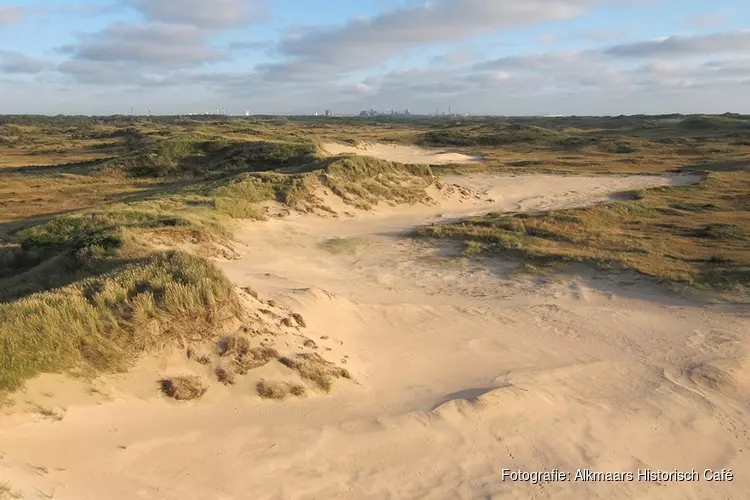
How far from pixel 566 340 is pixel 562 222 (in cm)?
944

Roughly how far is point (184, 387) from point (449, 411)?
2.96m

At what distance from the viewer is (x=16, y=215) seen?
2166cm

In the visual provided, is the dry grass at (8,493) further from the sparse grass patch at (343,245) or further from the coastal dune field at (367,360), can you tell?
the sparse grass patch at (343,245)

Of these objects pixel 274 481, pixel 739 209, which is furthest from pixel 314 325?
pixel 739 209

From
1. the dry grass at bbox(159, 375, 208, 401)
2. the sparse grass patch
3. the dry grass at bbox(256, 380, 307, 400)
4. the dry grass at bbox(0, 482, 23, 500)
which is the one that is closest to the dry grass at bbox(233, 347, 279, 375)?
the dry grass at bbox(256, 380, 307, 400)

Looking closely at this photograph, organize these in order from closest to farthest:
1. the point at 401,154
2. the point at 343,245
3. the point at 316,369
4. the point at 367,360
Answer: the point at 316,369 < the point at 367,360 < the point at 343,245 < the point at 401,154

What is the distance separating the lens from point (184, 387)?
18.3 feet

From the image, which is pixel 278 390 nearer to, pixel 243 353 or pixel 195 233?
pixel 243 353

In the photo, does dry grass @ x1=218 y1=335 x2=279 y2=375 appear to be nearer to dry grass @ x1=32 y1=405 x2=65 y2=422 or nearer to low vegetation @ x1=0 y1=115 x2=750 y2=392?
low vegetation @ x1=0 y1=115 x2=750 y2=392

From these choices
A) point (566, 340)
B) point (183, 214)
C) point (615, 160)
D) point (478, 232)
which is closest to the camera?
point (566, 340)

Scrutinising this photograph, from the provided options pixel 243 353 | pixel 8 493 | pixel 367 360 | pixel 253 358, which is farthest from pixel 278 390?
pixel 8 493

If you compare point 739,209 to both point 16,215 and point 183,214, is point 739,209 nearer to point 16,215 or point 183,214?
point 183,214

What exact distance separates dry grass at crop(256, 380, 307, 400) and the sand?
107 millimetres

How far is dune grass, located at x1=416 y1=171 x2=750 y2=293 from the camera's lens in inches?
492
